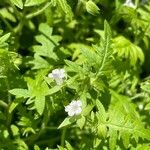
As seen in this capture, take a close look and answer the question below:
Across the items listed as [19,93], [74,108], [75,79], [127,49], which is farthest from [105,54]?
[127,49]

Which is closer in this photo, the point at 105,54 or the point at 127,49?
the point at 105,54

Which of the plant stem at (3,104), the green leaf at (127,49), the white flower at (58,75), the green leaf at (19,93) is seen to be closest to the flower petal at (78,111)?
the white flower at (58,75)

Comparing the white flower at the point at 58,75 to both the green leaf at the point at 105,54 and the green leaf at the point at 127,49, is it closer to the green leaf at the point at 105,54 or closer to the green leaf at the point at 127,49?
the green leaf at the point at 105,54

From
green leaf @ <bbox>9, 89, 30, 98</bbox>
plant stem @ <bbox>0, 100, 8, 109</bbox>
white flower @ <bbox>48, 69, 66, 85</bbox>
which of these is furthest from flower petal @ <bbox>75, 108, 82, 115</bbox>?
plant stem @ <bbox>0, 100, 8, 109</bbox>

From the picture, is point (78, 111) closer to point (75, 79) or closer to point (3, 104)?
point (75, 79)

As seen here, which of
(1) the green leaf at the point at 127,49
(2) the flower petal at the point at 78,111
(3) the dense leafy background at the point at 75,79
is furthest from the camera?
(1) the green leaf at the point at 127,49

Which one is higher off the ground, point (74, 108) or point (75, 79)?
point (75, 79)

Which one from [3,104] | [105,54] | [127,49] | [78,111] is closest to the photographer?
[78,111]

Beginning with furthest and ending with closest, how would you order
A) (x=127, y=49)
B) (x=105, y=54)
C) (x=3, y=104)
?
(x=127, y=49)
(x=3, y=104)
(x=105, y=54)
